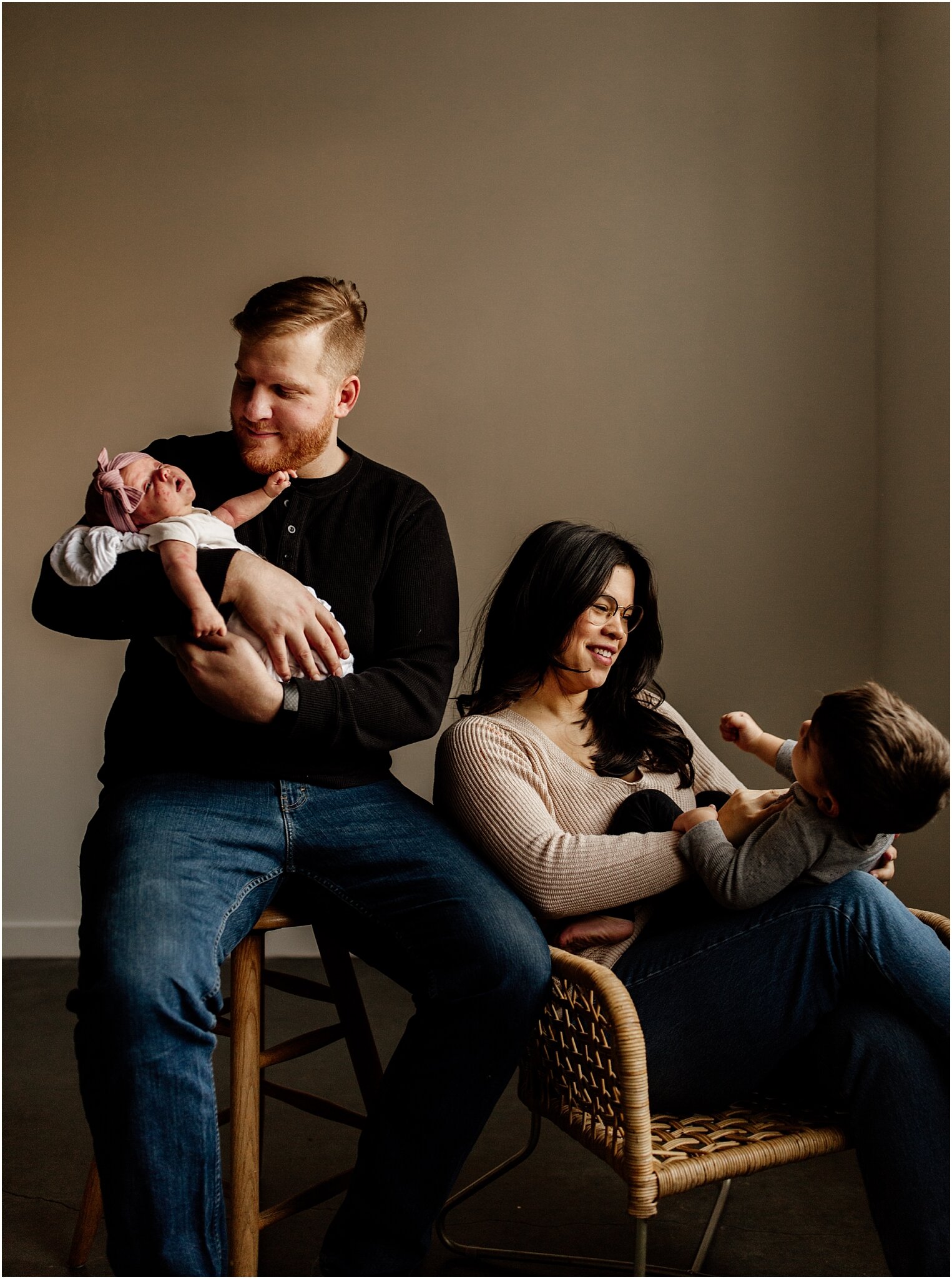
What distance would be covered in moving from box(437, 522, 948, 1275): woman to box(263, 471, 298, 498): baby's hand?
41 cm

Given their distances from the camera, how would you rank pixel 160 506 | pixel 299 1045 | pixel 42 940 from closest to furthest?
pixel 160 506 → pixel 299 1045 → pixel 42 940

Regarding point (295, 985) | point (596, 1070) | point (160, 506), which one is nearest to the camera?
point (596, 1070)

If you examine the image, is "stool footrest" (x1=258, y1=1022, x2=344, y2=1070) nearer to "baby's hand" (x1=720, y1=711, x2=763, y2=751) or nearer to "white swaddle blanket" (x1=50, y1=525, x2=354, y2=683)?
"white swaddle blanket" (x1=50, y1=525, x2=354, y2=683)

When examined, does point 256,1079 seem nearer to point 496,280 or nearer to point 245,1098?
point 245,1098

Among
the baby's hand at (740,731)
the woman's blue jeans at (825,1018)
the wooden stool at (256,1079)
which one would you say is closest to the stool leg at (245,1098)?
the wooden stool at (256,1079)

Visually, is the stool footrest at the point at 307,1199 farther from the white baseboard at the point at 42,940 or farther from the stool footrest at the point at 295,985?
the white baseboard at the point at 42,940

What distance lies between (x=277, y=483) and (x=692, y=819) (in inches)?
32.1

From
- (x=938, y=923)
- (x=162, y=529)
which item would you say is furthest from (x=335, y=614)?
(x=938, y=923)

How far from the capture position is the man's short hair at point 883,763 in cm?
128

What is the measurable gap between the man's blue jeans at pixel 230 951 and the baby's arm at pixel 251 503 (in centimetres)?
41

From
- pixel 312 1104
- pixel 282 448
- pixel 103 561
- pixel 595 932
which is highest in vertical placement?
pixel 282 448

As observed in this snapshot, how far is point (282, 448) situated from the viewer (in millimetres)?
1661

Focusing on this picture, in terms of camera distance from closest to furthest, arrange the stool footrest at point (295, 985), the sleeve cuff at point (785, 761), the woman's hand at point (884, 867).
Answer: the woman's hand at point (884, 867) < the sleeve cuff at point (785, 761) < the stool footrest at point (295, 985)

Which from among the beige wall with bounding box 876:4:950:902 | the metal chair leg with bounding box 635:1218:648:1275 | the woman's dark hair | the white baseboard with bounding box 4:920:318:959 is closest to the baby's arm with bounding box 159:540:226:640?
the woman's dark hair
